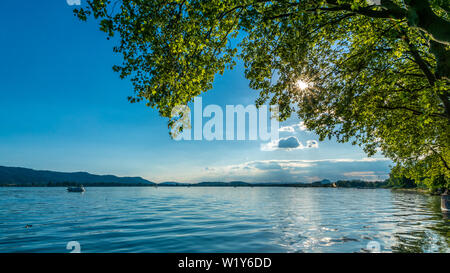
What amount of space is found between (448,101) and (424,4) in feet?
25.7

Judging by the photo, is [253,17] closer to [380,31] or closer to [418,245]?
[380,31]

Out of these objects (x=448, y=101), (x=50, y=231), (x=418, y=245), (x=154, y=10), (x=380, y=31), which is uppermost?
(x=380, y=31)

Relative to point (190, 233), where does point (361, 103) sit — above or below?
above

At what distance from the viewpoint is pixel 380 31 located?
13359 millimetres

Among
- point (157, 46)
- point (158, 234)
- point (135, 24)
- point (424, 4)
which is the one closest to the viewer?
point (424, 4)

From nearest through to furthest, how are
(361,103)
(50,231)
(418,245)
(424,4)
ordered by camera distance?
(424,4) < (418,245) < (361,103) < (50,231)

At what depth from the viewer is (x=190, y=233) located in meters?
17.5

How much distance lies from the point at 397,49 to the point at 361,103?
3611 millimetres

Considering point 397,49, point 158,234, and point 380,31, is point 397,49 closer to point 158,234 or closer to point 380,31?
point 380,31

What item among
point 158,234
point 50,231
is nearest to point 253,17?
point 158,234

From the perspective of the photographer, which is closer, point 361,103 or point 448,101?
point 448,101

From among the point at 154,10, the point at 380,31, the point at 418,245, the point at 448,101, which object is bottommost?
the point at 418,245

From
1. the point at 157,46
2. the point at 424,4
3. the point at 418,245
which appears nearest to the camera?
the point at 424,4

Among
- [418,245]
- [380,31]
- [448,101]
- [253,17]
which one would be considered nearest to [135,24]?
[253,17]
